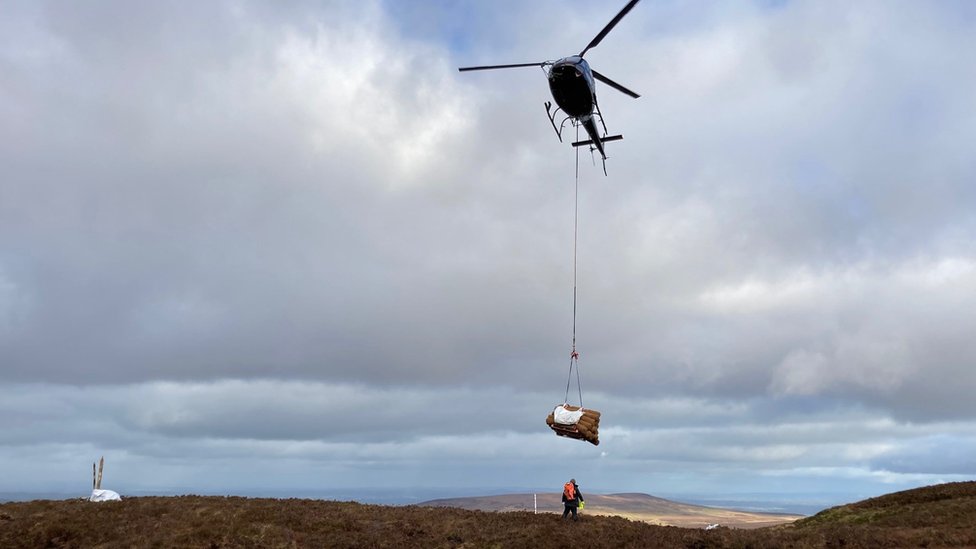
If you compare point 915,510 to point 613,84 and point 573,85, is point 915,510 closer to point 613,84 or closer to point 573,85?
point 613,84

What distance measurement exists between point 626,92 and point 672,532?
61.7 feet

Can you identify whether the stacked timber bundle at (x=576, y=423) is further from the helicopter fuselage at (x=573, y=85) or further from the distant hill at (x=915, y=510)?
the distant hill at (x=915, y=510)

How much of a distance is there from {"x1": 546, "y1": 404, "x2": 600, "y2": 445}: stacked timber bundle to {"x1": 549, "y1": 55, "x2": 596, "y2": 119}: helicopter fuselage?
1179 cm

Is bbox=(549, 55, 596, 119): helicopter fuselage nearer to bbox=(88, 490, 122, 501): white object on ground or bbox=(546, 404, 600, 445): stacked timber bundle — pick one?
bbox=(546, 404, 600, 445): stacked timber bundle

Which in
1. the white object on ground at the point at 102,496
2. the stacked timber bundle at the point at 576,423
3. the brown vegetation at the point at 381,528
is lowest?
the white object on ground at the point at 102,496

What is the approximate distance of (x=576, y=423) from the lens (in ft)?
87.4

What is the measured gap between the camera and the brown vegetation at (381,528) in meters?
27.4

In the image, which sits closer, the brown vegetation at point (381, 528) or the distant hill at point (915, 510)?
the brown vegetation at point (381, 528)

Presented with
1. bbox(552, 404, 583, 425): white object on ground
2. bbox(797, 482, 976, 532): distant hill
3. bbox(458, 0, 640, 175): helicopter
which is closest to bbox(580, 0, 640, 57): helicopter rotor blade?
bbox(458, 0, 640, 175): helicopter

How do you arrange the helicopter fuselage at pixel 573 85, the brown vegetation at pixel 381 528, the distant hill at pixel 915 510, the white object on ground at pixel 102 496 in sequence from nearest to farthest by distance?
the helicopter fuselage at pixel 573 85 → the brown vegetation at pixel 381 528 → the distant hill at pixel 915 510 → the white object on ground at pixel 102 496

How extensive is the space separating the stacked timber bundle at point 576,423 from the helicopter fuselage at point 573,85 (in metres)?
11.8

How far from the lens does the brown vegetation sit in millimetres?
27438

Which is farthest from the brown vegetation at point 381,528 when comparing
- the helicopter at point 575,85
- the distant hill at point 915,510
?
the helicopter at point 575,85

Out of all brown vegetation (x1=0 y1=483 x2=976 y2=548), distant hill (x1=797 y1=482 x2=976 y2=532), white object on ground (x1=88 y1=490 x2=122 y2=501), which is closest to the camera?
brown vegetation (x1=0 y1=483 x2=976 y2=548)
